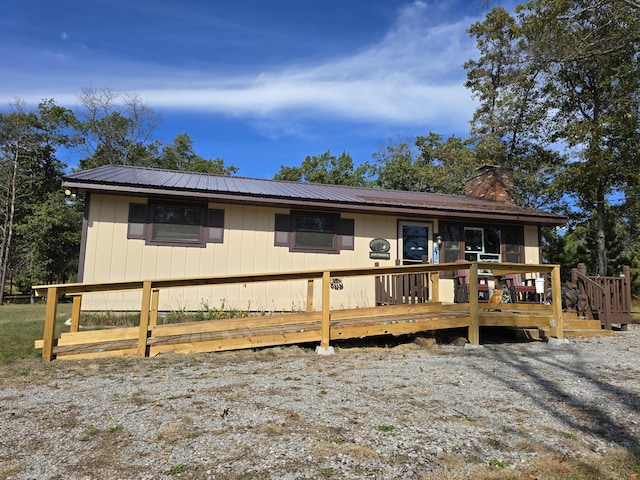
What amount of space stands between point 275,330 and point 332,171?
2812cm

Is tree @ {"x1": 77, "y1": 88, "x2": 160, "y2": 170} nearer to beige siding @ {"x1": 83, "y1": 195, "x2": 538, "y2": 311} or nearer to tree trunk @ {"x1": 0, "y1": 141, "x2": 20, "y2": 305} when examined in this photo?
tree trunk @ {"x1": 0, "y1": 141, "x2": 20, "y2": 305}

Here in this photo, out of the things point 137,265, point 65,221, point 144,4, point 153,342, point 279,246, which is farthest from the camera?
point 65,221

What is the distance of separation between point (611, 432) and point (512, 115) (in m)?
19.5

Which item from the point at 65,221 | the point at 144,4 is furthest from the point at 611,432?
the point at 65,221

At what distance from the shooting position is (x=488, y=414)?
2971 millimetres

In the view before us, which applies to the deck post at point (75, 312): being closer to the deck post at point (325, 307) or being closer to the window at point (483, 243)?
the deck post at point (325, 307)

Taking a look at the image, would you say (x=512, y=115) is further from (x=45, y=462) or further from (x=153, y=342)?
(x=45, y=462)

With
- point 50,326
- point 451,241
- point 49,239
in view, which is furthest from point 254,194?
point 49,239

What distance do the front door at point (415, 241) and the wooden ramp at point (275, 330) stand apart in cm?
304

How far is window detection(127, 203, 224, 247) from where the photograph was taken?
314 inches

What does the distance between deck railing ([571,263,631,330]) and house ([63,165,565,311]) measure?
2.58 metres

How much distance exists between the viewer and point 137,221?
7965 millimetres

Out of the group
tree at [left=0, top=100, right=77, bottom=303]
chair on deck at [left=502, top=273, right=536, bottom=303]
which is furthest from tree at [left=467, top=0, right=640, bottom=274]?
tree at [left=0, top=100, right=77, bottom=303]

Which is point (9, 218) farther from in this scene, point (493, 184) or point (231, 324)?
point (493, 184)
